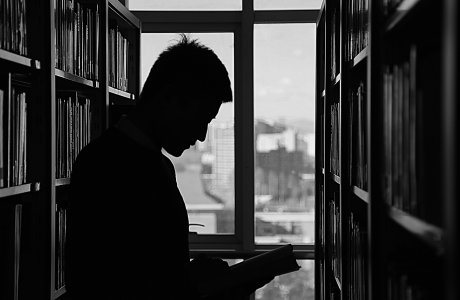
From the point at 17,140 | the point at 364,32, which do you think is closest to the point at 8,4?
the point at 17,140

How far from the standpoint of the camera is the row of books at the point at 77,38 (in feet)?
7.56

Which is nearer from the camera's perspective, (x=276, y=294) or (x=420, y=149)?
(x=420, y=149)

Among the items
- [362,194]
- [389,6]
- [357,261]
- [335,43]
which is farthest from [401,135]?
[335,43]

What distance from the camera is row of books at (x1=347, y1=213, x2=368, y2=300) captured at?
1.80 metres

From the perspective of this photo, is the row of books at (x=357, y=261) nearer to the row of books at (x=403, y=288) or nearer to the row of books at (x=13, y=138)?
the row of books at (x=403, y=288)

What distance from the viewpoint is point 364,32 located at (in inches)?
70.5

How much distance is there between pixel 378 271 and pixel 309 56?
249 cm

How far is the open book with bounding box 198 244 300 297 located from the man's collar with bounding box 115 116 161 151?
0.41 m

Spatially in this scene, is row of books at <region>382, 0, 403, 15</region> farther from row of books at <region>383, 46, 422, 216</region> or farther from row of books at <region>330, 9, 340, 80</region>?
row of books at <region>330, 9, 340, 80</region>

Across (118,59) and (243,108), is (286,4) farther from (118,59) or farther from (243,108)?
(118,59)

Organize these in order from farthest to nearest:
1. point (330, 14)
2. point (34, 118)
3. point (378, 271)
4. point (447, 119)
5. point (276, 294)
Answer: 1. point (276, 294)
2. point (330, 14)
3. point (34, 118)
4. point (378, 271)
5. point (447, 119)

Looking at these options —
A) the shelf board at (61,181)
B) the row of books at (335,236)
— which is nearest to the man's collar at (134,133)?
the shelf board at (61,181)

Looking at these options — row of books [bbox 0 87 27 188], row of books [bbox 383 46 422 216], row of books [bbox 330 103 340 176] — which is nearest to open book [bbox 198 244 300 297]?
row of books [bbox 383 46 422 216]

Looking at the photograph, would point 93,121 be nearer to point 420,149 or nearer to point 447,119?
point 420,149
